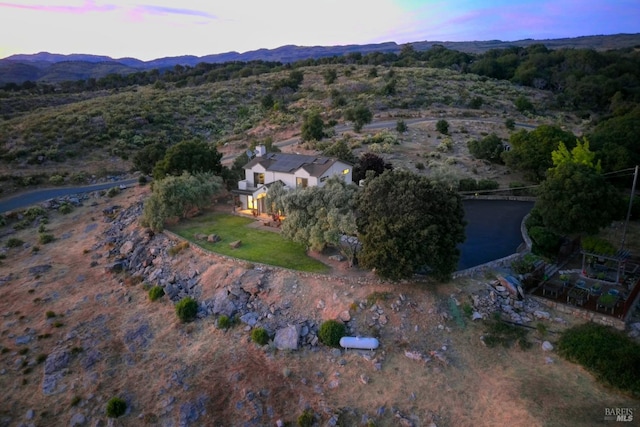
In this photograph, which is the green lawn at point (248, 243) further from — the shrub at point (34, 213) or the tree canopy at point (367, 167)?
the shrub at point (34, 213)

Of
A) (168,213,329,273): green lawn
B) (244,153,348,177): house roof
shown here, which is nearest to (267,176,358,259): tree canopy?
(168,213,329,273): green lawn

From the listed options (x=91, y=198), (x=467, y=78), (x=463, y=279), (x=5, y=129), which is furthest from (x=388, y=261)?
(x=467, y=78)

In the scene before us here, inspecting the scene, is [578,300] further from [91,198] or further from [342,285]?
[91,198]

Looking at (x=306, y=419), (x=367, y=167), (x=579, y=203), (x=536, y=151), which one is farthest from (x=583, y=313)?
(x=536, y=151)

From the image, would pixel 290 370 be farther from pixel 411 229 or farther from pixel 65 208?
A: pixel 65 208

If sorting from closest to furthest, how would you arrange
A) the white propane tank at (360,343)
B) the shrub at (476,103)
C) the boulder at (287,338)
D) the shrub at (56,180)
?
the white propane tank at (360,343) → the boulder at (287,338) → the shrub at (56,180) → the shrub at (476,103)

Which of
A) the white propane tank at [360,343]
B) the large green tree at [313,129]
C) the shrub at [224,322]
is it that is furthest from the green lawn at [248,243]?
the large green tree at [313,129]

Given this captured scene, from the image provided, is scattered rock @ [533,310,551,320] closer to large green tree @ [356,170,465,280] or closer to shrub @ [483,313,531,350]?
shrub @ [483,313,531,350]
